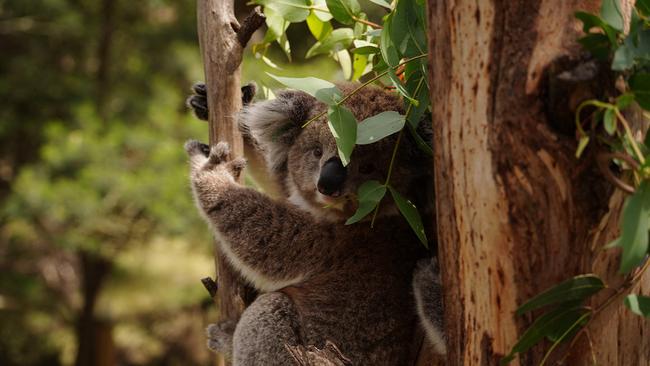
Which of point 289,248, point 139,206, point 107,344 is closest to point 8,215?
point 139,206

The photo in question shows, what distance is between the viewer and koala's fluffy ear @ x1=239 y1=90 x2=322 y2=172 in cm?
302

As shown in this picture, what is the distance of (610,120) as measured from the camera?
4.90 feet

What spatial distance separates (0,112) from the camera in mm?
8984

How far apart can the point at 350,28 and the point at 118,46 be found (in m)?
7.48

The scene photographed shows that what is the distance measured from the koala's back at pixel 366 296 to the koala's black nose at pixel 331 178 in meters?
0.42

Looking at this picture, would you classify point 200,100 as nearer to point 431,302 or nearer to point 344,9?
point 344,9

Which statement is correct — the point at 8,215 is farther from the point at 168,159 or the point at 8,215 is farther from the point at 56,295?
the point at 56,295

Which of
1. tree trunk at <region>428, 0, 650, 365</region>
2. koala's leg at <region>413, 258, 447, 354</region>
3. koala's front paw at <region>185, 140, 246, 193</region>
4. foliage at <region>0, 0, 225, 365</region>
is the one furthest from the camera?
foliage at <region>0, 0, 225, 365</region>

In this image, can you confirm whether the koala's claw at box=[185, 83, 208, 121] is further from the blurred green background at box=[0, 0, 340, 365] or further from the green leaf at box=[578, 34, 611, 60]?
the blurred green background at box=[0, 0, 340, 365]

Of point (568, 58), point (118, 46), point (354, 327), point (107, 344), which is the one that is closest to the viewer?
point (568, 58)

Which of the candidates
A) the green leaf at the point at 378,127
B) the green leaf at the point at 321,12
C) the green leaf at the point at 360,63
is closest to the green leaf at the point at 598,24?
the green leaf at the point at 378,127

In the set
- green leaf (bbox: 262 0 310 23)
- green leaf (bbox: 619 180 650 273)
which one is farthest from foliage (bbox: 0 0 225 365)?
green leaf (bbox: 619 180 650 273)

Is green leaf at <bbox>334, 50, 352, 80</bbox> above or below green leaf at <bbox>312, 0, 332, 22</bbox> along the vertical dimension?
below

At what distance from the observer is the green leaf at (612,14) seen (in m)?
1.52
